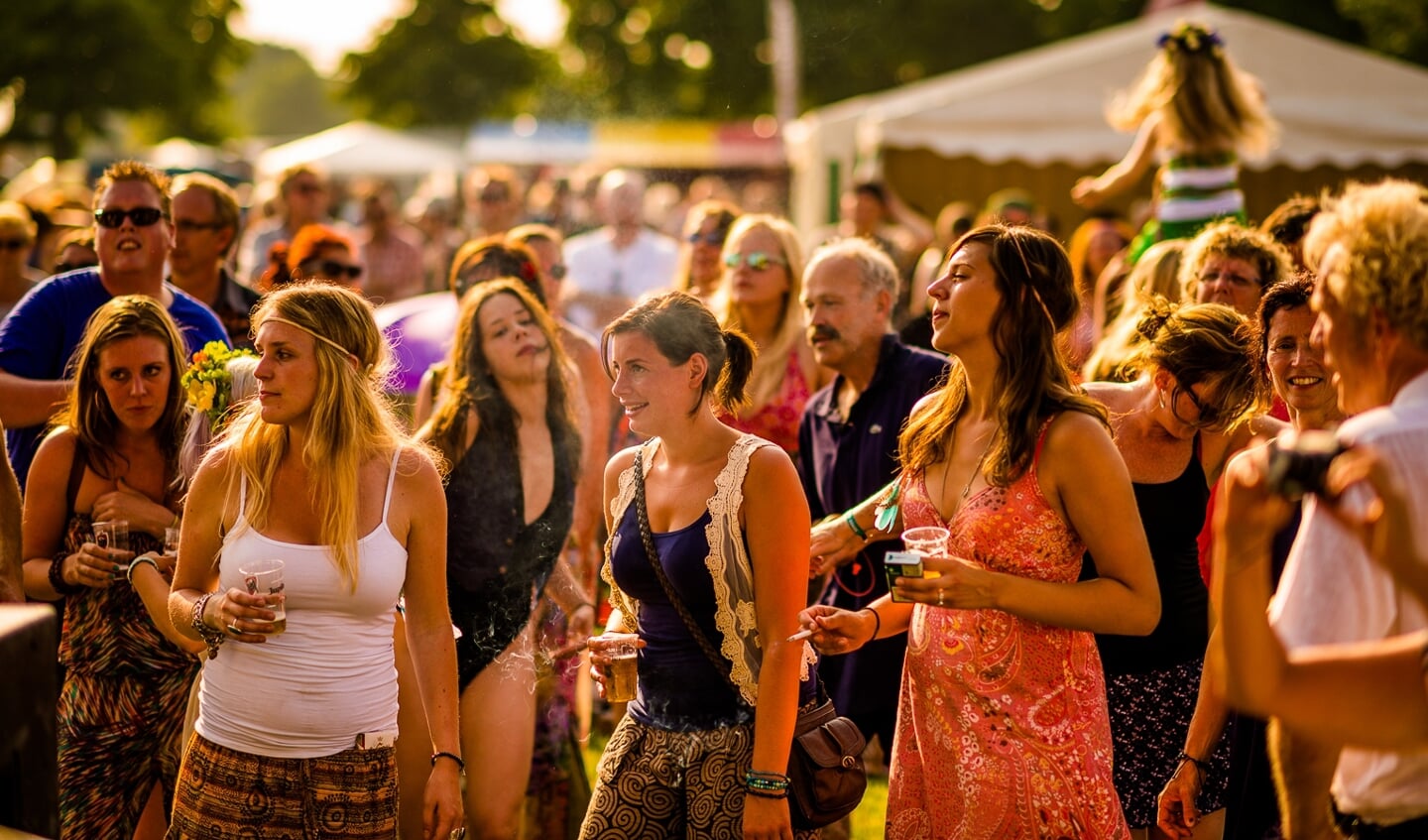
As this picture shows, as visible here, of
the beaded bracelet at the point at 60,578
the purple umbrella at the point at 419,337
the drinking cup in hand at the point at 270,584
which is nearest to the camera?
the drinking cup in hand at the point at 270,584

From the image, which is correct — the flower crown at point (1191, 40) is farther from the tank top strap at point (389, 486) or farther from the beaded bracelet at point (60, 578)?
the beaded bracelet at point (60, 578)

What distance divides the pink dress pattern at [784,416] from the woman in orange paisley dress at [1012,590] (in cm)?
241

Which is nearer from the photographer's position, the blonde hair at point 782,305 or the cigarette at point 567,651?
the cigarette at point 567,651

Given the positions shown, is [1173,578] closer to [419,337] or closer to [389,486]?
[389,486]

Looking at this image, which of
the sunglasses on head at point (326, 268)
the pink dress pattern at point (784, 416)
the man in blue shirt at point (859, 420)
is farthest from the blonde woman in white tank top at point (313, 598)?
the sunglasses on head at point (326, 268)

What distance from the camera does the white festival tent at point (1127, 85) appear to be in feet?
40.6

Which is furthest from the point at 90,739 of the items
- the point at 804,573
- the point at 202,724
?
the point at 804,573

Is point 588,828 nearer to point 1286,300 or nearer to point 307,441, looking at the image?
point 307,441

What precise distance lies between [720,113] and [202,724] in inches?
1676

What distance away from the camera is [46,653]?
8.95ft

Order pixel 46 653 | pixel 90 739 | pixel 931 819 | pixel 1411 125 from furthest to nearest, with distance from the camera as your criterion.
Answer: pixel 1411 125, pixel 90 739, pixel 931 819, pixel 46 653

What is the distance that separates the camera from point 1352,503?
83.0 inches

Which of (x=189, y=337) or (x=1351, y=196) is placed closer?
(x=1351, y=196)

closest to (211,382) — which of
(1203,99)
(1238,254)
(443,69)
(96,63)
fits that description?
(1238,254)
